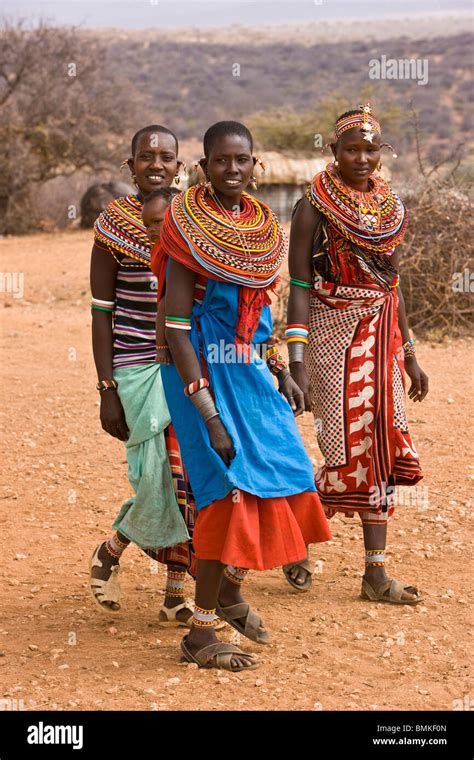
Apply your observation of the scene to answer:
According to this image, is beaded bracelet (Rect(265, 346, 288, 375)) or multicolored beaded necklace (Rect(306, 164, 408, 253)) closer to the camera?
beaded bracelet (Rect(265, 346, 288, 375))

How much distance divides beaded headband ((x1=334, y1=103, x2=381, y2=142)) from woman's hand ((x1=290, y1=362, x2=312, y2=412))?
89 cm

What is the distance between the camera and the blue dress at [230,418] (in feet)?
11.3

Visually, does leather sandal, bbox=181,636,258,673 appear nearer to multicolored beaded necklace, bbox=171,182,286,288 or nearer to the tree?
multicolored beaded necklace, bbox=171,182,286,288

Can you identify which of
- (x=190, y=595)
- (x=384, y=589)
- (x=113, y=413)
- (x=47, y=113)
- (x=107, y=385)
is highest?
(x=47, y=113)

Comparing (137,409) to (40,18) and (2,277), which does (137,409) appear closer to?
(2,277)

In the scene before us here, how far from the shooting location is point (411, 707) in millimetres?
3334

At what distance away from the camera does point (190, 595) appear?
4441mm

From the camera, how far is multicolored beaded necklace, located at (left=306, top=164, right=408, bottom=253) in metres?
4.16

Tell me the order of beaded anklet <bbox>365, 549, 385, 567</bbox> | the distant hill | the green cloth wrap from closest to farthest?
the green cloth wrap, beaded anklet <bbox>365, 549, 385, 567</bbox>, the distant hill

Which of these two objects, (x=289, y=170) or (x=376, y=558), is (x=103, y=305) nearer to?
(x=376, y=558)

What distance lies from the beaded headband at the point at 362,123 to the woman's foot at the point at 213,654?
75.8 inches

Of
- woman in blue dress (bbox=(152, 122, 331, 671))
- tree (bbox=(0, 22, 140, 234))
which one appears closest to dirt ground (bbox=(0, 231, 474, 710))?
woman in blue dress (bbox=(152, 122, 331, 671))

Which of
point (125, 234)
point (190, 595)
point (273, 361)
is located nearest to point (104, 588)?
point (190, 595)

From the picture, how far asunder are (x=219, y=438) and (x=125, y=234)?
958 mm
